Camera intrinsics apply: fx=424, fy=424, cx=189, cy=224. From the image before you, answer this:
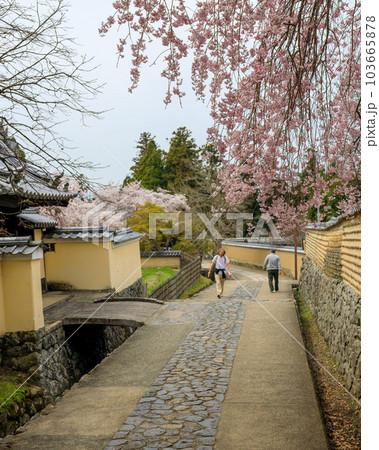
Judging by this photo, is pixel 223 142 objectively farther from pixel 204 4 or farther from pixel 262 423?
pixel 262 423

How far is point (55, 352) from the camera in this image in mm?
8586

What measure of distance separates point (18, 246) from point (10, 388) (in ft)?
7.86

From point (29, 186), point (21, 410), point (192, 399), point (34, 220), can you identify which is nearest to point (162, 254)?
point (34, 220)

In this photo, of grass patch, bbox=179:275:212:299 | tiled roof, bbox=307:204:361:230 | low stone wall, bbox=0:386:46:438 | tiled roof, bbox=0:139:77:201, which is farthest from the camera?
grass patch, bbox=179:275:212:299

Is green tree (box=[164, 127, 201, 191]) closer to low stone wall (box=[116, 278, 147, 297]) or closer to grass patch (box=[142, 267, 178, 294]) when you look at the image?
grass patch (box=[142, 267, 178, 294])

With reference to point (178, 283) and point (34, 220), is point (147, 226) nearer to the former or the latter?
point (178, 283)

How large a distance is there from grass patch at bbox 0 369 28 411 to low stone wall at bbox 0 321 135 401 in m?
0.24

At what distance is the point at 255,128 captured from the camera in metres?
4.84

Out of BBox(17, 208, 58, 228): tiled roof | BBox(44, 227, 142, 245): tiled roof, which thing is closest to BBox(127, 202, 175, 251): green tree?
BBox(44, 227, 142, 245): tiled roof

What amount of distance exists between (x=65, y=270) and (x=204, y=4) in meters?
10.7

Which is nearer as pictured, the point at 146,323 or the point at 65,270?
the point at 146,323

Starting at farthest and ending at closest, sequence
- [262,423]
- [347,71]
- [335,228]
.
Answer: [335,228]
[347,71]
[262,423]

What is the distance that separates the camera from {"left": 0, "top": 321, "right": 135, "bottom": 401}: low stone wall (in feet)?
25.0

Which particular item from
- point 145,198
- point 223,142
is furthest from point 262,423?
point 145,198
